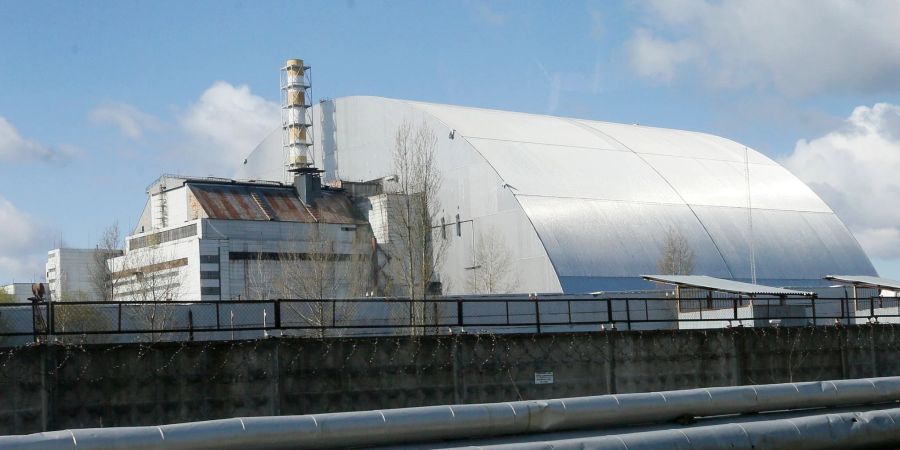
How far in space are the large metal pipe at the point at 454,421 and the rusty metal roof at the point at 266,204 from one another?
2200 inches

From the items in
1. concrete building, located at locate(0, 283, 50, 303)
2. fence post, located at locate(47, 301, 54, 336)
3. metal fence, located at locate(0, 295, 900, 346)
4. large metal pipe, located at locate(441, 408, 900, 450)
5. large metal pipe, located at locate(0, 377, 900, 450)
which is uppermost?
concrete building, located at locate(0, 283, 50, 303)

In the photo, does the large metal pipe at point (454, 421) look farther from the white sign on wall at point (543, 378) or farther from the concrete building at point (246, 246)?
the concrete building at point (246, 246)

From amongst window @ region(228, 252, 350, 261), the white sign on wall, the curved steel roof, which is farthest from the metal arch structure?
the white sign on wall

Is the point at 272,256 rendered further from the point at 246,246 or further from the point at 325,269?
the point at 325,269

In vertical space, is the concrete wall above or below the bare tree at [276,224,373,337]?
below

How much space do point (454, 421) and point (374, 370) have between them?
9536 millimetres

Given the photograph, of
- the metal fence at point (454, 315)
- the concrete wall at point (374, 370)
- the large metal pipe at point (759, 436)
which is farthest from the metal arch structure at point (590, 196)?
the large metal pipe at point (759, 436)

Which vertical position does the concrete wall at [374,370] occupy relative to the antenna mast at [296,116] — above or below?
below

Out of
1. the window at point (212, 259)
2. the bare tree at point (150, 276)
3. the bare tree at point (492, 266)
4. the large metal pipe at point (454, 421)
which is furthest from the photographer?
the bare tree at point (150, 276)

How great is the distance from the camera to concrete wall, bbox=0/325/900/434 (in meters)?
22.1

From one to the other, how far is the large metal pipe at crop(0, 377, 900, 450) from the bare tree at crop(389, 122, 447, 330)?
157ft

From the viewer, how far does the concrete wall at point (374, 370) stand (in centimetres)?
2212

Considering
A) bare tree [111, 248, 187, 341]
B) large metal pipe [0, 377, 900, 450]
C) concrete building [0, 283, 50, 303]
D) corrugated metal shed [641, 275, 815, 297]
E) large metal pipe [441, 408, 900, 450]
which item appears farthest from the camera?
concrete building [0, 283, 50, 303]

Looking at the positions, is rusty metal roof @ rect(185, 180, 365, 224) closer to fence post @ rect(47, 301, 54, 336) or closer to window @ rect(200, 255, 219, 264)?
window @ rect(200, 255, 219, 264)
